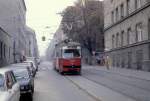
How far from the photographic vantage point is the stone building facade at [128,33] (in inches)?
1812

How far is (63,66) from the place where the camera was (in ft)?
134

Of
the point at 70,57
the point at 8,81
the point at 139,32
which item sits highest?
the point at 139,32

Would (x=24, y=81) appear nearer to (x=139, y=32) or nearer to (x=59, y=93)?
(x=59, y=93)

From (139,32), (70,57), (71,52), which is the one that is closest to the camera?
(70,57)

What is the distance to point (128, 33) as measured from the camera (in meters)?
55.2

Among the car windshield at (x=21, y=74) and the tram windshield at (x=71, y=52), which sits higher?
the tram windshield at (x=71, y=52)

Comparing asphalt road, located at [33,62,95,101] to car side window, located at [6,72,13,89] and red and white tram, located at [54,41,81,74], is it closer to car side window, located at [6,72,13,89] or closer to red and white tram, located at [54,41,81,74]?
car side window, located at [6,72,13,89]

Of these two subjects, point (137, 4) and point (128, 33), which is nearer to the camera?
point (137, 4)

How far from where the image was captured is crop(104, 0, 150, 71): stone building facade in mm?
46031

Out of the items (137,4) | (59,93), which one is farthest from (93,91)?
(137,4)

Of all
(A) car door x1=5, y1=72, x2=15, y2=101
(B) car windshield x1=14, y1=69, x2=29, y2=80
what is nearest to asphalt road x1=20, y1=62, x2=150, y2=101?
(B) car windshield x1=14, y1=69, x2=29, y2=80

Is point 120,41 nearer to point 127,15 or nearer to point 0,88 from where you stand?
point 127,15

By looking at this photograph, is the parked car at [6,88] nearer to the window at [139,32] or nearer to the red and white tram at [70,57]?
the red and white tram at [70,57]

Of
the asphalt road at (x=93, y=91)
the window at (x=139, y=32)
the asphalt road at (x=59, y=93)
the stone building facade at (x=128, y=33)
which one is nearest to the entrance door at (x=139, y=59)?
the stone building facade at (x=128, y=33)
